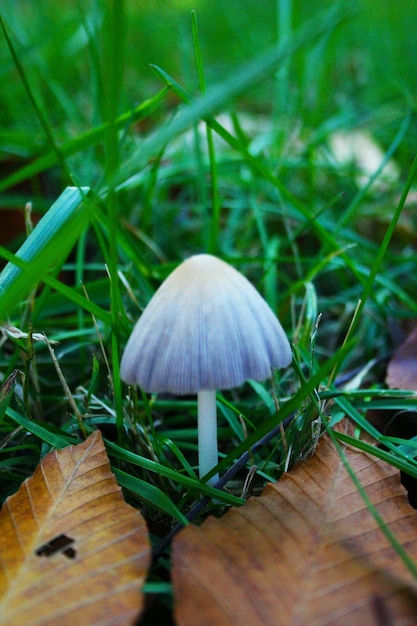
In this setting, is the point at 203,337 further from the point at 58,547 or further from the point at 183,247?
the point at 183,247

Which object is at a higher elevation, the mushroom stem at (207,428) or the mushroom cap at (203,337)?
the mushroom cap at (203,337)

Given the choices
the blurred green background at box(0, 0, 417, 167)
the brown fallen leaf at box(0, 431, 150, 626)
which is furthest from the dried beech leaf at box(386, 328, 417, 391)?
the blurred green background at box(0, 0, 417, 167)

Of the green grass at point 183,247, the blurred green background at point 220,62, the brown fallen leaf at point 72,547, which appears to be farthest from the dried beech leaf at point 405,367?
the blurred green background at point 220,62

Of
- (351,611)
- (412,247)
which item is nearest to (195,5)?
(412,247)

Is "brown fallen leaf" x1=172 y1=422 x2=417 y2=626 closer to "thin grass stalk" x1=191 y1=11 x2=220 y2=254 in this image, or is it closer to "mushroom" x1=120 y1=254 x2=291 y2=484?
"mushroom" x1=120 y1=254 x2=291 y2=484

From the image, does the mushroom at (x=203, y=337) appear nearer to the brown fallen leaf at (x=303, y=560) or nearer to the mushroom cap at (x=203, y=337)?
the mushroom cap at (x=203, y=337)

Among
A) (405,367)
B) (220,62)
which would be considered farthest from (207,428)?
(220,62)
